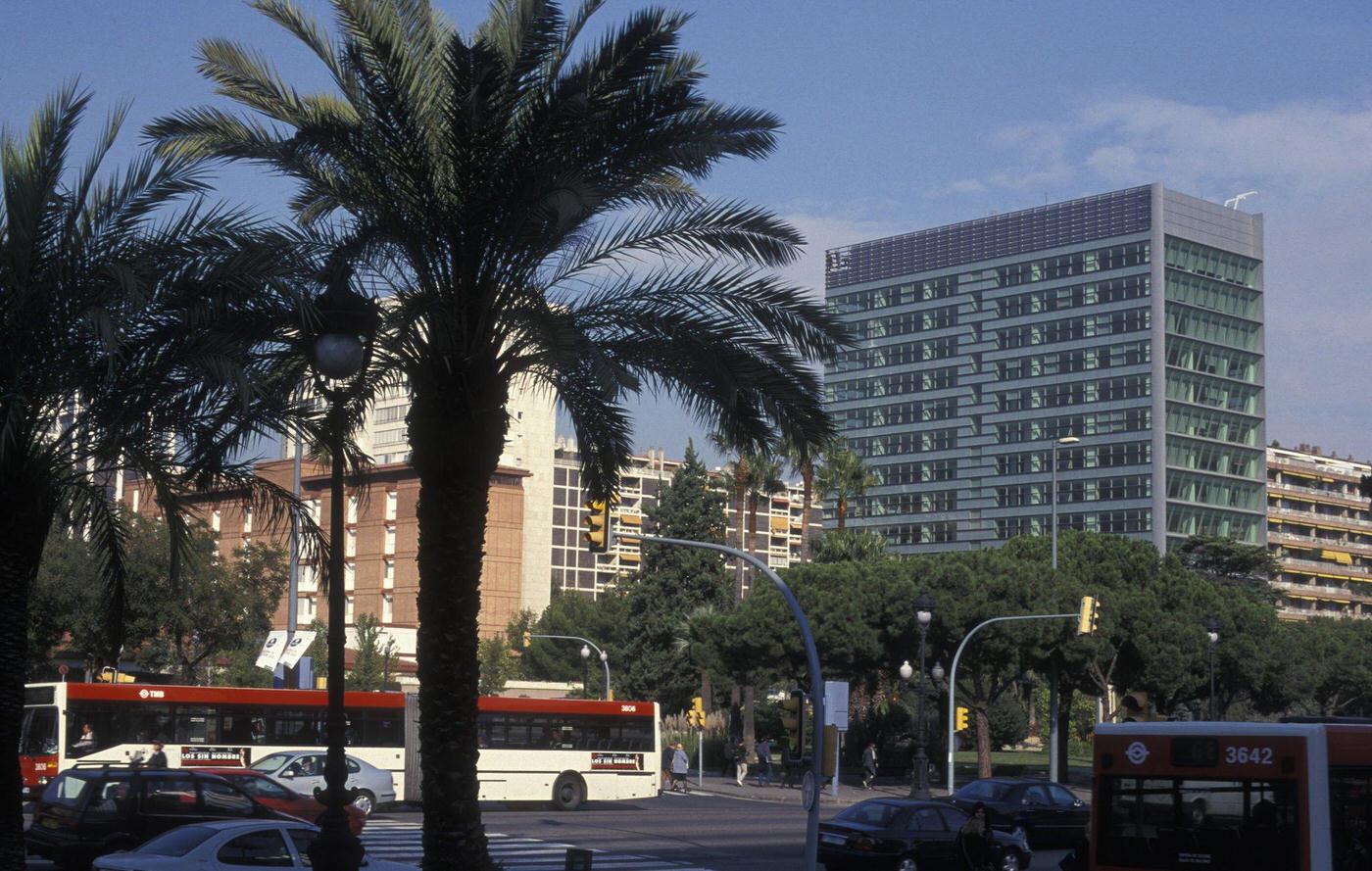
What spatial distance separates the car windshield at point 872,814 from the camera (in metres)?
23.6

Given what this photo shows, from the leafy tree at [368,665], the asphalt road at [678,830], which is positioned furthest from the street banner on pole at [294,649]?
the leafy tree at [368,665]

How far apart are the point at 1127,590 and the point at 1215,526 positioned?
2795 inches

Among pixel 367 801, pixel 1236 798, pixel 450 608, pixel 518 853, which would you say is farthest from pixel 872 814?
pixel 367 801

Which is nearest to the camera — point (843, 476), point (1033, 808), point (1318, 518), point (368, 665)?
point (1033, 808)

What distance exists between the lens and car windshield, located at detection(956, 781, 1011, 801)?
1208 inches

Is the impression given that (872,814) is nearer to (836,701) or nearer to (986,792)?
(986,792)

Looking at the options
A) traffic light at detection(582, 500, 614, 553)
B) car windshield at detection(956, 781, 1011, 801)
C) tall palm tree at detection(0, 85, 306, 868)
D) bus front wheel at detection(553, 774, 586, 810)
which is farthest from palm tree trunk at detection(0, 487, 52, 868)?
bus front wheel at detection(553, 774, 586, 810)

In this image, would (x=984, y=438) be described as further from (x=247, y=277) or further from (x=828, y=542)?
(x=247, y=277)

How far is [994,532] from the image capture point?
428 feet

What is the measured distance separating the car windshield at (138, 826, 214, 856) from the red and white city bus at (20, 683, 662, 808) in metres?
16.9

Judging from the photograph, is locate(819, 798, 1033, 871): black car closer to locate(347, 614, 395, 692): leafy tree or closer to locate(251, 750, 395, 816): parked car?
locate(251, 750, 395, 816): parked car

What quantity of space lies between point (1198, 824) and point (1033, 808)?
18784mm

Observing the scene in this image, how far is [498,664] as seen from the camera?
106 m

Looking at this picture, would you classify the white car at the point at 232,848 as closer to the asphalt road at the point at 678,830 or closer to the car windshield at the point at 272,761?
the asphalt road at the point at 678,830
